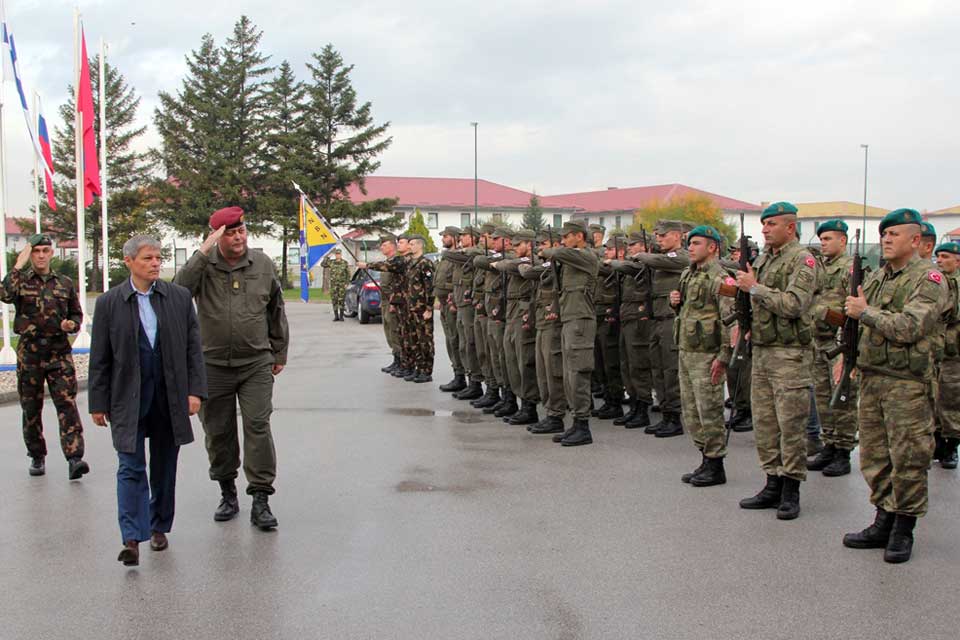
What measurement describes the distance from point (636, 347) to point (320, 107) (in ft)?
150

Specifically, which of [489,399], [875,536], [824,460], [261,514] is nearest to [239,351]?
[261,514]

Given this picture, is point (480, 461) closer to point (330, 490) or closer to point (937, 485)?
point (330, 490)

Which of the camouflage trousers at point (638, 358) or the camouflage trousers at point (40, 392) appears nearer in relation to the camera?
the camouflage trousers at point (40, 392)

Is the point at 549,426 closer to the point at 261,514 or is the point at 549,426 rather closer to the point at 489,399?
the point at 489,399

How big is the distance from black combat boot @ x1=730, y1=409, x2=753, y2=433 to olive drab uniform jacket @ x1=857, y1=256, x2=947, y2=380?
3.92 metres

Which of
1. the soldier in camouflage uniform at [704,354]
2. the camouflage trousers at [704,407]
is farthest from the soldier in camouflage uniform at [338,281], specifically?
the camouflage trousers at [704,407]

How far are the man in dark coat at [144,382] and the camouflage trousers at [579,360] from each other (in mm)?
3886

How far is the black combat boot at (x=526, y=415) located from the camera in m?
9.73

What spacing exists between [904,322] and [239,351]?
3980 mm

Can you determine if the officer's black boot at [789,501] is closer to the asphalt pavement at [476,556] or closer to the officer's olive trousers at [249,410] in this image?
the asphalt pavement at [476,556]

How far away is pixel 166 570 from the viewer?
17.0 feet

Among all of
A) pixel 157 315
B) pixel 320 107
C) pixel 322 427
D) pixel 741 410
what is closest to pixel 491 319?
pixel 322 427

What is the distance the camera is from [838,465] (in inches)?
289

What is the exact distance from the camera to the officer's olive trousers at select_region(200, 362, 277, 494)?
596 cm
